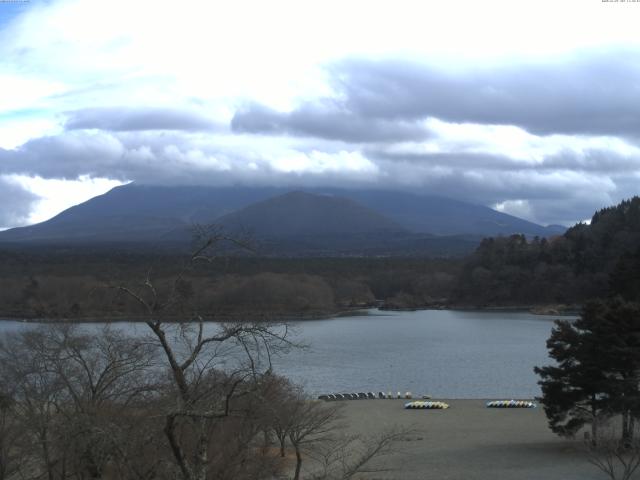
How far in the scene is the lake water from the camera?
128 ft

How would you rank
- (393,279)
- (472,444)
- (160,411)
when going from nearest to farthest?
1. (160,411)
2. (472,444)
3. (393,279)

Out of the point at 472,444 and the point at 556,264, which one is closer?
the point at 472,444

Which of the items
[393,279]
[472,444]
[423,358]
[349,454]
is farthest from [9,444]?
[393,279]

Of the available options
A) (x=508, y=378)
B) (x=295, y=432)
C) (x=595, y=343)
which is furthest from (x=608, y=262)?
(x=295, y=432)

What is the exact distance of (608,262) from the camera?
95.1 meters

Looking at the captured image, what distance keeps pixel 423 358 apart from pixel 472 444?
2643cm

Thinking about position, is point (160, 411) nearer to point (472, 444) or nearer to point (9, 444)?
point (9, 444)

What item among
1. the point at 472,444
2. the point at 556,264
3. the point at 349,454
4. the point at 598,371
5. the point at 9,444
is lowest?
the point at 472,444

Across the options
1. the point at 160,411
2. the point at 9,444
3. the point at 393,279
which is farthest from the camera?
the point at 393,279

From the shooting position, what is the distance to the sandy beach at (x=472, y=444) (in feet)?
64.1

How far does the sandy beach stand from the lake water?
440cm

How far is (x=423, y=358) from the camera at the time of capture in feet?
166

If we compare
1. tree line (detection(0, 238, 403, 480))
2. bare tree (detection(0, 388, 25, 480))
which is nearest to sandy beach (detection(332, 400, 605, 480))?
tree line (detection(0, 238, 403, 480))

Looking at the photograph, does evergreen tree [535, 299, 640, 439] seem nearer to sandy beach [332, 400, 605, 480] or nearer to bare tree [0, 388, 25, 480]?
sandy beach [332, 400, 605, 480]
